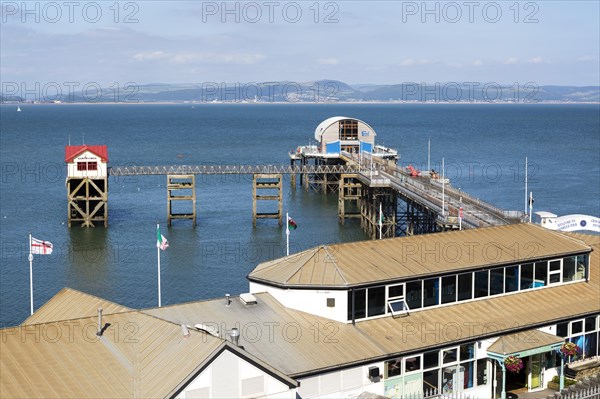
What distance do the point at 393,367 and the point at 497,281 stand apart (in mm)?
6256

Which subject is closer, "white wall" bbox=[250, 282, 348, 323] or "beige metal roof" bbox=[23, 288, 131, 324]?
"beige metal roof" bbox=[23, 288, 131, 324]

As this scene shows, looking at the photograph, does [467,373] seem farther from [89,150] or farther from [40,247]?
[89,150]

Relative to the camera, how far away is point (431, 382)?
26.9 m

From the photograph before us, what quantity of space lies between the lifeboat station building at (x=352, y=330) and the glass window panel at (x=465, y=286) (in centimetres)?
4

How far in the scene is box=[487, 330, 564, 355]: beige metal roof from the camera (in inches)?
1084

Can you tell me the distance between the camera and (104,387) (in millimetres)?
21062

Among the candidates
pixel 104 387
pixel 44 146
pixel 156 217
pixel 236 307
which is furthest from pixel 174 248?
pixel 44 146

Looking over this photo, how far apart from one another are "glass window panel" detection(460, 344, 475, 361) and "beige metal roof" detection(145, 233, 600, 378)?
367mm

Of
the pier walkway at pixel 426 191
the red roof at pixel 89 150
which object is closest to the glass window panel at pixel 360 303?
the pier walkway at pixel 426 191

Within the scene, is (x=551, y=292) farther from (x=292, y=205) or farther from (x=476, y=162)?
(x=476, y=162)

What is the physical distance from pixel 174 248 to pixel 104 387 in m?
40.2

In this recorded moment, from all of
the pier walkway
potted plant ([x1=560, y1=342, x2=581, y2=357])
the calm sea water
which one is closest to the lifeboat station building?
potted plant ([x1=560, y1=342, x2=581, y2=357])

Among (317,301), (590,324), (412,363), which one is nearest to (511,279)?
(590,324)

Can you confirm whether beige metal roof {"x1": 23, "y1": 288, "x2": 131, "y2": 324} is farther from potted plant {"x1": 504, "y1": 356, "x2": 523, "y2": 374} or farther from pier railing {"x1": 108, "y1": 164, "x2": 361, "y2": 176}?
pier railing {"x1": 108, "y1": 164, "x2": 361, "y2": 176}
